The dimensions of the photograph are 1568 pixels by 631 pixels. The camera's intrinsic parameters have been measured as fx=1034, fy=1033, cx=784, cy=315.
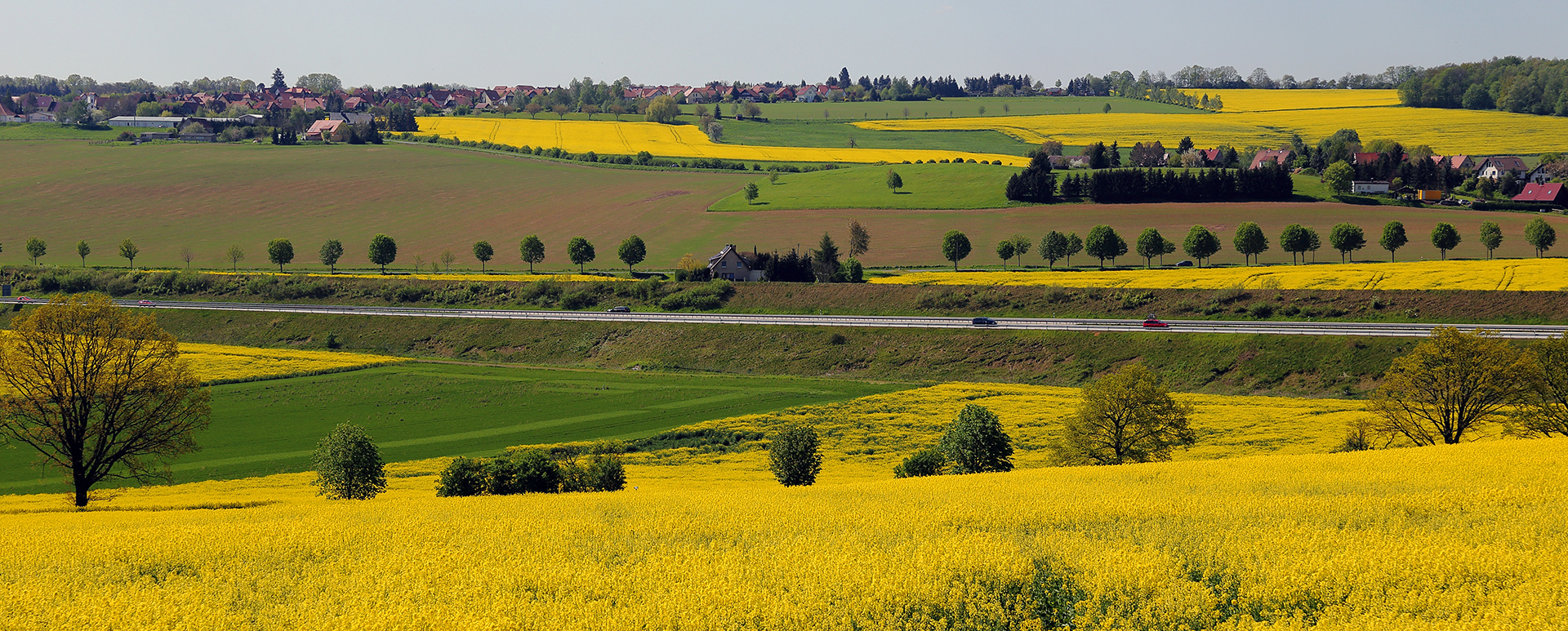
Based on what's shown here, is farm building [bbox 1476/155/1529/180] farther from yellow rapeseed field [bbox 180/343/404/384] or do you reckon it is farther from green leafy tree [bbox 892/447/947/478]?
yellow rapeseed field [bbox 180/343/404/384]

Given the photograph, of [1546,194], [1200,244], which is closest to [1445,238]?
[1200,244]

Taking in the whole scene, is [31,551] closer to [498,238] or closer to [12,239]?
[498,238]

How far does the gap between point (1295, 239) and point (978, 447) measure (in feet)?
268

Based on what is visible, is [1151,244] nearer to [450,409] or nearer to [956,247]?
[956,247]

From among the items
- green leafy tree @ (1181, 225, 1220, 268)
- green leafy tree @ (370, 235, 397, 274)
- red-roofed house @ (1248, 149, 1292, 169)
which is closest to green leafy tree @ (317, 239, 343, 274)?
green leafy tree @ (370, 235, 397, 274)

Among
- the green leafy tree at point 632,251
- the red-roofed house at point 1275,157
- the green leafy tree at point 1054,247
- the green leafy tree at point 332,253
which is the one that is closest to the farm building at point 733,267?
the green leafy tree at point 632,251

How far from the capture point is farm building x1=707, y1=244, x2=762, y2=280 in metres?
110

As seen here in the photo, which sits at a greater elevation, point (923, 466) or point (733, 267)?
point (733, 267)

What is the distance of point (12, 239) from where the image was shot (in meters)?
138

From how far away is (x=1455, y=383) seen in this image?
4709 cm

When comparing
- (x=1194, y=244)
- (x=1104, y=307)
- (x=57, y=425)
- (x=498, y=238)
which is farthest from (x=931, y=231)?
(x=57, y=425)

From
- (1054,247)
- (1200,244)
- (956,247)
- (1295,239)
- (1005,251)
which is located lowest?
(1005,251)

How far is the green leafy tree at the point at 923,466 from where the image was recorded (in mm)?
43969

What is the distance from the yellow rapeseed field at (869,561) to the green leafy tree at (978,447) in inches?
562
